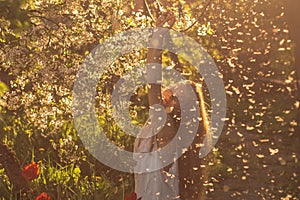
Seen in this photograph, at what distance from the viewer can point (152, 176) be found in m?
6.36

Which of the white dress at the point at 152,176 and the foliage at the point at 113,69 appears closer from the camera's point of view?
the white dress at the point at 152,176

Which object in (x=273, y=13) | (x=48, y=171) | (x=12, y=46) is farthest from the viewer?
(x=48, y=171)

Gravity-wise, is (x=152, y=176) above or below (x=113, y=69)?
below

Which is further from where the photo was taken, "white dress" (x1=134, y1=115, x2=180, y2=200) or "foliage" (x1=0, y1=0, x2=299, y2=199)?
"foliage" (x1=0, y1=0, x2=299, y2=199)

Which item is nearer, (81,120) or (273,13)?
(273,13)

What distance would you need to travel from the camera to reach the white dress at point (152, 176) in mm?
6254

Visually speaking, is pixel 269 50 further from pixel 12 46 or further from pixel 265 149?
pixel 265 149

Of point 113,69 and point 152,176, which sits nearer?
point 152,176

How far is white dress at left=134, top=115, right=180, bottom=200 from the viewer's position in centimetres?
625

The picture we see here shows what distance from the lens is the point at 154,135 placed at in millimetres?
6449

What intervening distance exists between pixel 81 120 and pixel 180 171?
2.74 meters

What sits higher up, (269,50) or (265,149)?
(269,50)

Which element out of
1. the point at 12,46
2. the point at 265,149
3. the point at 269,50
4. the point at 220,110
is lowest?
the point at 265,149

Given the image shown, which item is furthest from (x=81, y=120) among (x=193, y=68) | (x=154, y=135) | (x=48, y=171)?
(x=154, y=135)
